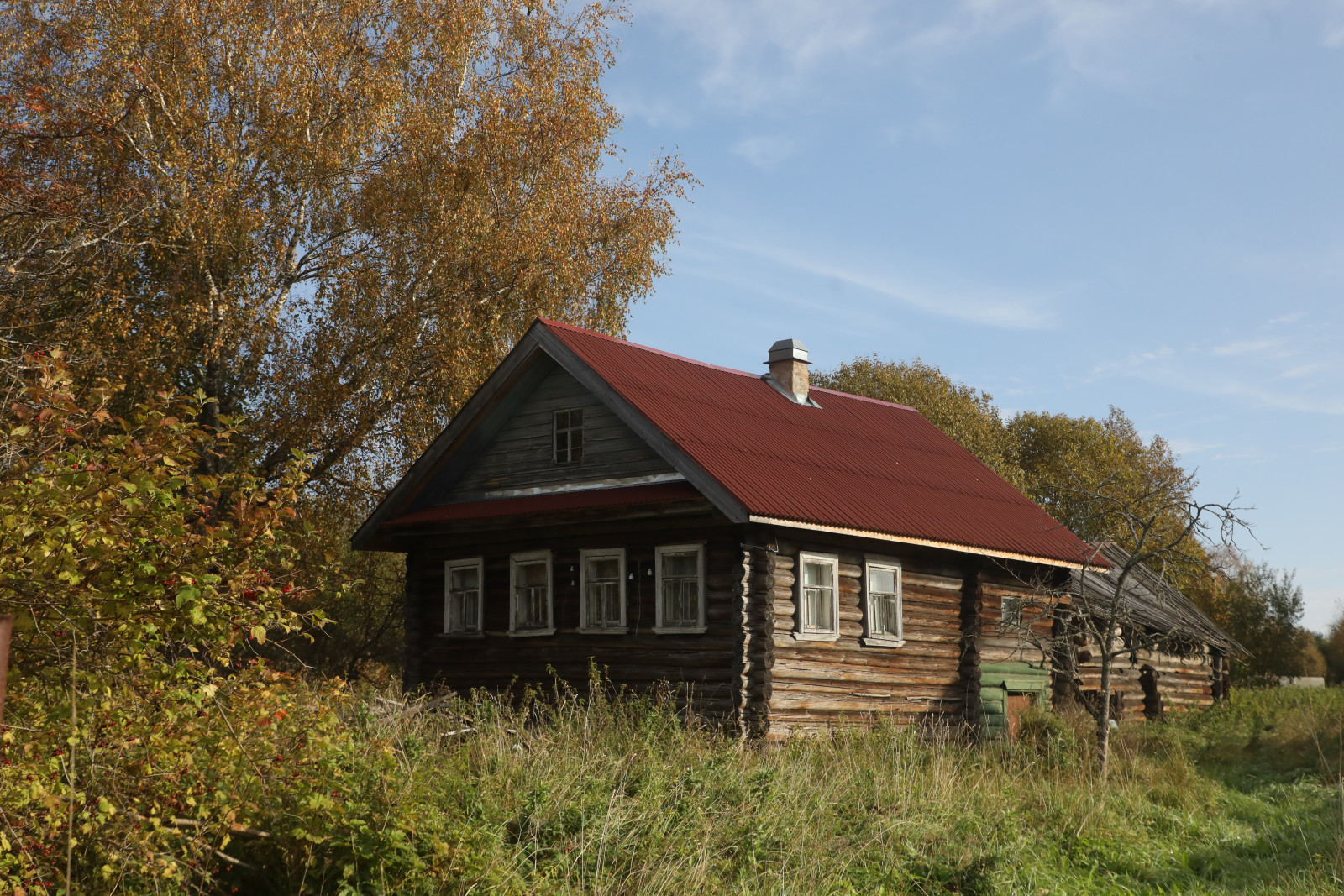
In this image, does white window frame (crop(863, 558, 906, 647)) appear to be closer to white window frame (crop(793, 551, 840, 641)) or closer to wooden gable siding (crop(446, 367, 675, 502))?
white window frame (crop(793, 551, 840, 641))

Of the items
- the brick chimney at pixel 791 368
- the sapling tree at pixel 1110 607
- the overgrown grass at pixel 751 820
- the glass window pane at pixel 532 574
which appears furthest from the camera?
the brick chimney at pixel 791 368

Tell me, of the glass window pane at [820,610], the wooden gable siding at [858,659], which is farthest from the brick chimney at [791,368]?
the glass window pane at [820,610]

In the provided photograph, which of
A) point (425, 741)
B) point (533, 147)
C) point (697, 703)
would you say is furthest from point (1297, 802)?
point (533, 147)

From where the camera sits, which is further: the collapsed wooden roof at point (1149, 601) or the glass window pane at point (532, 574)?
the collapsed wooden roof at point (1149, 601)

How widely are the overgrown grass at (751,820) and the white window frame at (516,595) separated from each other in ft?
11.6

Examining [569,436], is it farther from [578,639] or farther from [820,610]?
[820,610]

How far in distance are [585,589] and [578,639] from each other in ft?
2.56

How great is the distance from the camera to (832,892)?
8.80 metres

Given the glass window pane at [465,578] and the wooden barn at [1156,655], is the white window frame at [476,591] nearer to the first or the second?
the glass window pane at [465,578]

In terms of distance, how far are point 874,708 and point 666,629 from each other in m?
3.66

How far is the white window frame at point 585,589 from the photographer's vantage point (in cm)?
1736

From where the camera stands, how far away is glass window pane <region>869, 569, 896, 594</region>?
722 inches

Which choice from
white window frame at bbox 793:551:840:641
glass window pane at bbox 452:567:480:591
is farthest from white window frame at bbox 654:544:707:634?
glass window pane at bbox 452:567:480:591

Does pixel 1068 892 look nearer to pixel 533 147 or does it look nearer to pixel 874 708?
pixel 874 708
